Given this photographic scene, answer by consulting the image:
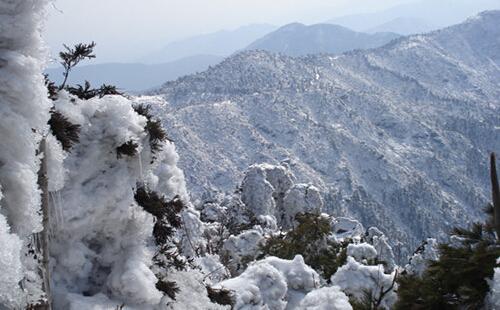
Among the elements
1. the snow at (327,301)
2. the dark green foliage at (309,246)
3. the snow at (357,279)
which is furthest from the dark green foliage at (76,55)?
the dark green foliage at (309,246)

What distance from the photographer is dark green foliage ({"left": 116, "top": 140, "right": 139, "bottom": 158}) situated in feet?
21.1

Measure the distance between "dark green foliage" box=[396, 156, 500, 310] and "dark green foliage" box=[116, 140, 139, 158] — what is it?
5028 mm

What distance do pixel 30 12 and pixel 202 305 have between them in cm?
463

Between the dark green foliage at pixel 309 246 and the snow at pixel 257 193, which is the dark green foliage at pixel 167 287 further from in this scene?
the snow at pixel 257 193

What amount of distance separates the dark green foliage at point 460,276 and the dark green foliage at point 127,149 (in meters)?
5.03

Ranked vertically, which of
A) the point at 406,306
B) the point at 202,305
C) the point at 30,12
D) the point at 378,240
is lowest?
the point at 378,240

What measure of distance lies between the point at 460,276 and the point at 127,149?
5.40 m

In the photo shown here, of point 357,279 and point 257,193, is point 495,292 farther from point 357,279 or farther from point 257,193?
point 257,193

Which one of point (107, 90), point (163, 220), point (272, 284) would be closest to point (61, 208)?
point (163, 220)

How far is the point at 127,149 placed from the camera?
254 inches

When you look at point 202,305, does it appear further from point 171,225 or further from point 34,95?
point 34,95

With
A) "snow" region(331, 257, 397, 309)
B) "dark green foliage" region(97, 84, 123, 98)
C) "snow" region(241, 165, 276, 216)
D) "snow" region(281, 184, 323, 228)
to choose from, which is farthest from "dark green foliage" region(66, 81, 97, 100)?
"snow" region(241, 165, 276, 216)

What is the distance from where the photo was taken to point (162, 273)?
715 cm

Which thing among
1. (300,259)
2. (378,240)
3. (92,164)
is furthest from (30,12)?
(378,240)
